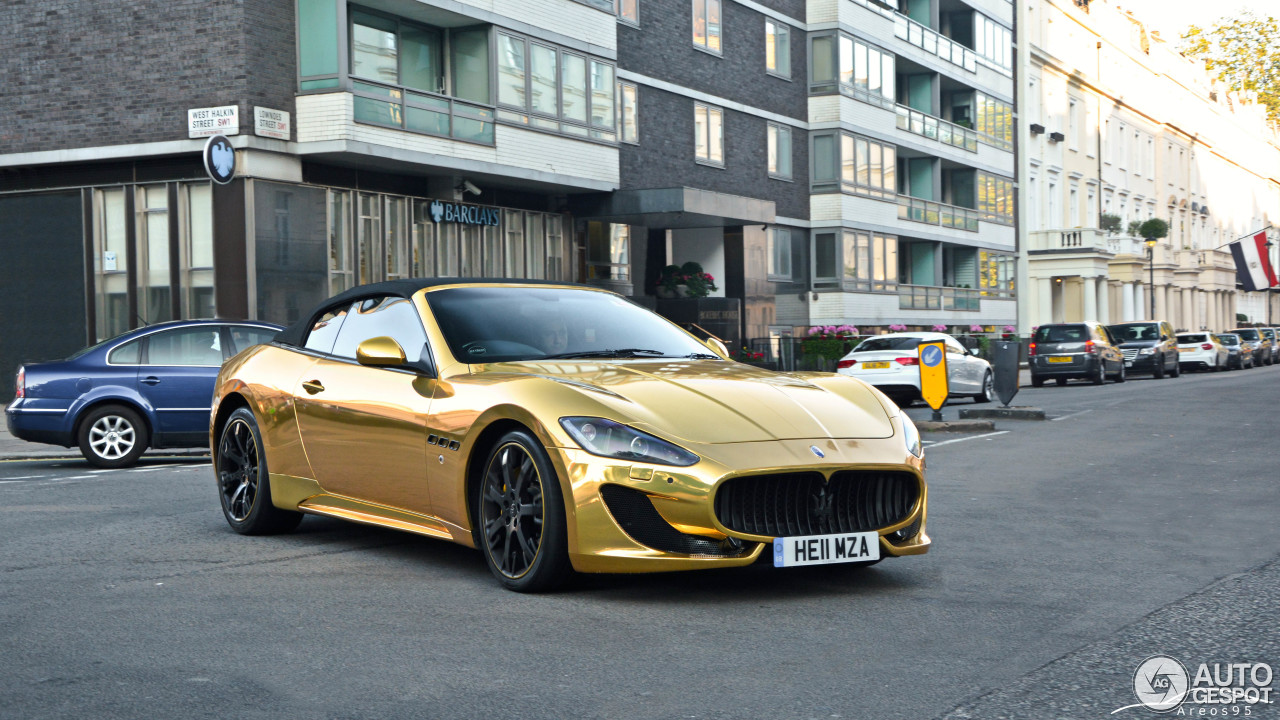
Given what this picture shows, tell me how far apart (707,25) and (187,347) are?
2289 centimetres

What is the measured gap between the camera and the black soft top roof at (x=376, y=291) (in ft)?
24.0

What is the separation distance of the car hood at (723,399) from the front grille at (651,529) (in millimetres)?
301

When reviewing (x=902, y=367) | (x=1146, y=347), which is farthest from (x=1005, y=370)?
(x=1146, y=347)

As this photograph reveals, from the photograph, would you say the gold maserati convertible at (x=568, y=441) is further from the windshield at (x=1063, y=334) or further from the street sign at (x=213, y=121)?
the windshield at (x=1063, y=334)

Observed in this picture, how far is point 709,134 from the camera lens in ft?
114

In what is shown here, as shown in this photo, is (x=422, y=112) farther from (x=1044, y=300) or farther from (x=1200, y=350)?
(x=1044, y=300)

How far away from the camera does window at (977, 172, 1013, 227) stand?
50906 mm

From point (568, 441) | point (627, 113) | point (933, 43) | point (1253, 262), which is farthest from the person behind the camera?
point (1253, 262)

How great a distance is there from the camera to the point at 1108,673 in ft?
15.1

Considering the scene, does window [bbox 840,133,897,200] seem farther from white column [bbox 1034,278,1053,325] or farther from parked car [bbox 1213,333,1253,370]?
white column [bbox 1034,278,1053,325]

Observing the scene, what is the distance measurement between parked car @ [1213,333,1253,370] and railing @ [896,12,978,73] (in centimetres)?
1306

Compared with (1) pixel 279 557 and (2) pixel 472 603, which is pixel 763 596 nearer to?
(2) pixel 472 603

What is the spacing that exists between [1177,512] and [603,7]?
21.9 m

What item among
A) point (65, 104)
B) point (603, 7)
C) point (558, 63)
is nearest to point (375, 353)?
point (65, 104)
